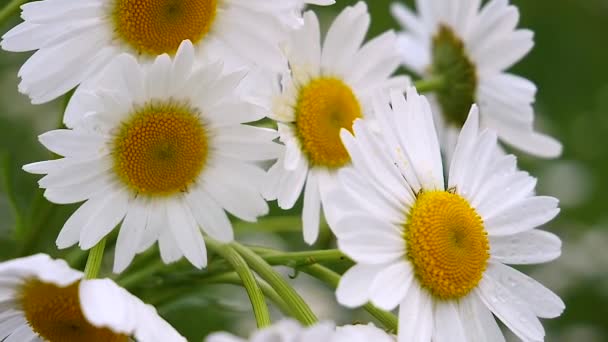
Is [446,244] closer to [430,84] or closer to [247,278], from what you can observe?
[247,278]

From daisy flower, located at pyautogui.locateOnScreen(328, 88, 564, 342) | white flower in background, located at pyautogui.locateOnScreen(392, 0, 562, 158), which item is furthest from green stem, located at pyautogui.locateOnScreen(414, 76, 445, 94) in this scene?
daisy flower, located at pyautogui.locateOnScreen(328, 88, 564, 342)

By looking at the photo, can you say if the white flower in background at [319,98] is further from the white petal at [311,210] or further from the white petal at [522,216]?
the white petal at [522,216]

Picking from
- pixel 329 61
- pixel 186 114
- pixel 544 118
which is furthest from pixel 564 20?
pixel 186 114

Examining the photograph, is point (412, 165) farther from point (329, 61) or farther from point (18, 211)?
point (18, 211)

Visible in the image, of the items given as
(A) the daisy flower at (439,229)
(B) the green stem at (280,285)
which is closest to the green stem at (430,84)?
(A) the daisy flower at (439,229)

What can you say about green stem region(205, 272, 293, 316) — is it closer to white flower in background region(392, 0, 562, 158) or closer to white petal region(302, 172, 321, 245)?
white petal region(302, 172, 321, 245)

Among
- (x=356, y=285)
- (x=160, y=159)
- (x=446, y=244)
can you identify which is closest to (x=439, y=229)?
(x=446, y=244)
